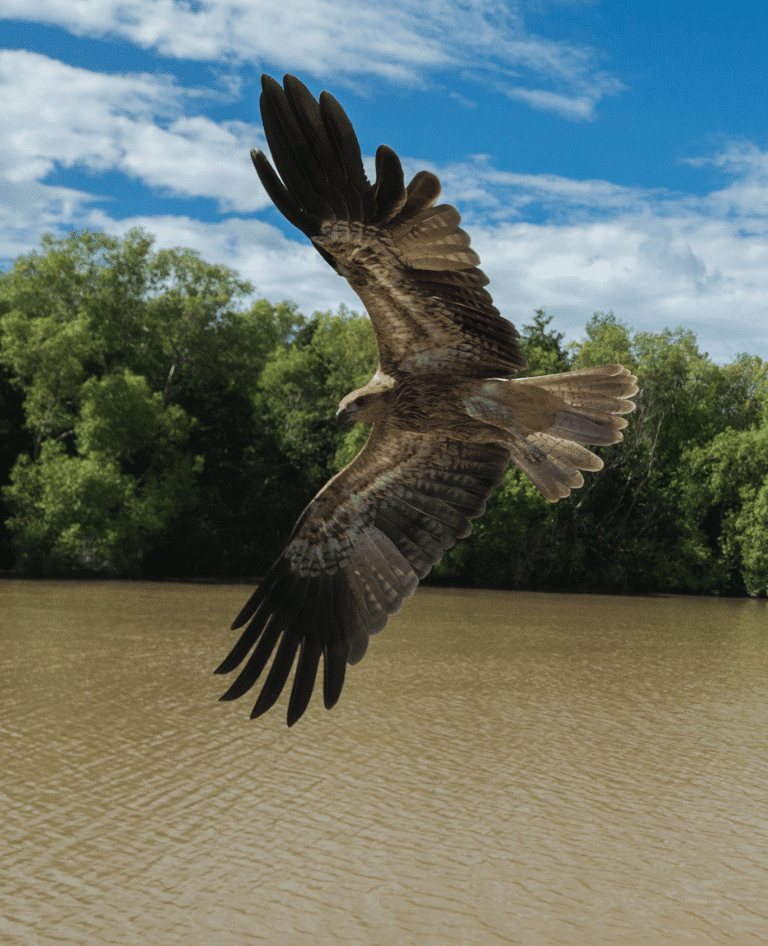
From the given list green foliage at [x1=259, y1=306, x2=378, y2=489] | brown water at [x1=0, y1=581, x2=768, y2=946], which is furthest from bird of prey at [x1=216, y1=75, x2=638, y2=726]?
green foliage at [x1=259, y1=306, x2=378, y2=489]

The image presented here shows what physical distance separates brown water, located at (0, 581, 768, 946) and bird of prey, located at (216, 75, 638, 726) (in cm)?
762

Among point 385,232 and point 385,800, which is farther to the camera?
point 385,800

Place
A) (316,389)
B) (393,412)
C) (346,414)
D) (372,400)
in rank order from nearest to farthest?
(346,414), (372,400), (393,412), (316,389)

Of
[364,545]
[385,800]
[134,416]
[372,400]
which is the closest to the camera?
[372,400]

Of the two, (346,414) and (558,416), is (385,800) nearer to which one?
(558,416)

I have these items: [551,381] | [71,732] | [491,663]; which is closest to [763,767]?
[491,663]

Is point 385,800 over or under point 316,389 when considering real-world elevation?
under

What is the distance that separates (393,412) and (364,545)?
2.95 feet

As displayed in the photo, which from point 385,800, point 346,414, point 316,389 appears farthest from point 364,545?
point 316,389

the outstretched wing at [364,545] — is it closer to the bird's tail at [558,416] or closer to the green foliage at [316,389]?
the bird's tail at [558,416]

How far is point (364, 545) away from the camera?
604 centimetres

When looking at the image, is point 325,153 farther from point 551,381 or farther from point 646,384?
point 646,384

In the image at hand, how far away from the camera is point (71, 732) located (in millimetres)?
18797

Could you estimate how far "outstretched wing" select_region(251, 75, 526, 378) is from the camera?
4.52 metres
